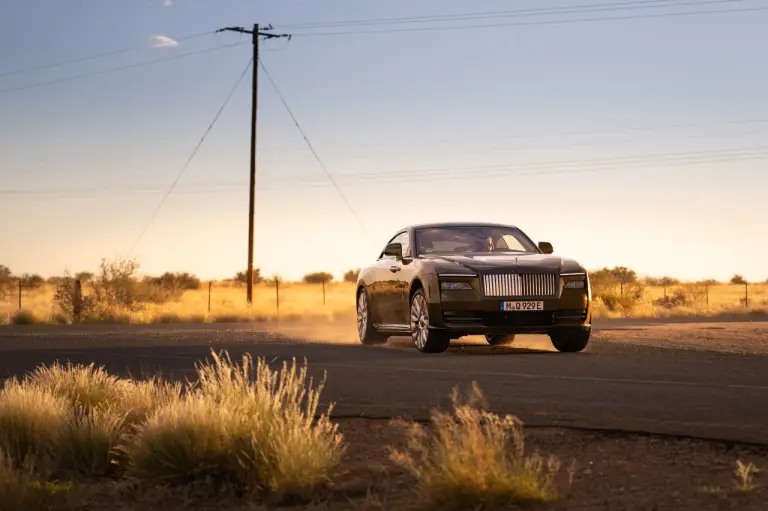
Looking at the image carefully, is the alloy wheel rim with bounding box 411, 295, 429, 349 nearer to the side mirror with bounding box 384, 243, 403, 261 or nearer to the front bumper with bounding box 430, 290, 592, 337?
the front bumper with bounding box 430, 290, 592, 337

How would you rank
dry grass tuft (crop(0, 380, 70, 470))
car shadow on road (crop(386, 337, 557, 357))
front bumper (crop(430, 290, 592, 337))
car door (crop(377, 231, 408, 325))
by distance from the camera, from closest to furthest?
1. dry grass tuft (crop(0, 380, 70, 470))
2. front bumper (crop(430, 290, 592, 337))
3. car shadow on road (crop(386, 337, 557, 357))
4. car door (crop(377, 231, 408, 325))

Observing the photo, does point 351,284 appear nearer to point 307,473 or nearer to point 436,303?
point 436,303

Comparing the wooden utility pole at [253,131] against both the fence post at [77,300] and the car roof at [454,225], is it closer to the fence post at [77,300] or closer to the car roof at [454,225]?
the fence post at [77,300]

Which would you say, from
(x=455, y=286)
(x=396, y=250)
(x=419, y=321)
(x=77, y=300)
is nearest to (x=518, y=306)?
(x=455, y=286)

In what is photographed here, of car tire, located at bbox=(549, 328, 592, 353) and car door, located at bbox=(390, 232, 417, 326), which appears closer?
car tire, located at bbox=(549, 328, 592, 353)

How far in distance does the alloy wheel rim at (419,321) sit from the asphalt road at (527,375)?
410mm

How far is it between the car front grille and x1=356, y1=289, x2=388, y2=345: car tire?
12.3ft

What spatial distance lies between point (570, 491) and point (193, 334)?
1995 centimetres

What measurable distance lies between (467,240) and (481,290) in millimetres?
2178

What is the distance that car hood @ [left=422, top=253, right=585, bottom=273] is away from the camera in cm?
1720

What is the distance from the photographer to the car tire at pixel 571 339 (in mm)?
18047

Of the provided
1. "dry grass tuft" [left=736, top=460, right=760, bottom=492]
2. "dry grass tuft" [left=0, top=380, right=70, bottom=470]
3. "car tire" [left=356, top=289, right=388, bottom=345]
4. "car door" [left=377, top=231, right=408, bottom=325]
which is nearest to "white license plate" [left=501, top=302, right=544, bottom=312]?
"car door" [left=377, top=231, right=408, bottom=325]

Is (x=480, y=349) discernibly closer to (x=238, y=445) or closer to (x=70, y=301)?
(x=238, y=445)

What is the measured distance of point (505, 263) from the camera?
17312 millimetres
